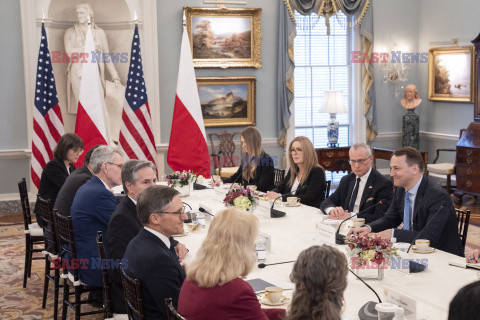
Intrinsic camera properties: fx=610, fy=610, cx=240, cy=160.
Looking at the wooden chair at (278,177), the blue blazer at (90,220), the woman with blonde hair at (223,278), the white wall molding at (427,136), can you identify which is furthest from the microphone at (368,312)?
the white wall molding at (427,136)

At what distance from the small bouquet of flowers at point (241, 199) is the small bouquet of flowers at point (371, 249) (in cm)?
167

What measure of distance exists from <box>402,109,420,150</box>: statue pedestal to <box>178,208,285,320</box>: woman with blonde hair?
8.55 metres

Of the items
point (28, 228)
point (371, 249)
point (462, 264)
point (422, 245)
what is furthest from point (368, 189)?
point (28, 228)

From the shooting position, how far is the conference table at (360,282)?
9.87 feet

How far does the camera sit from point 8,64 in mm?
8805

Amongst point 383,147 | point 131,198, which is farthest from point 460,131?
point 131,198

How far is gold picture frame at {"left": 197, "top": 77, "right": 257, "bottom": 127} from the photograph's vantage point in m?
9.81

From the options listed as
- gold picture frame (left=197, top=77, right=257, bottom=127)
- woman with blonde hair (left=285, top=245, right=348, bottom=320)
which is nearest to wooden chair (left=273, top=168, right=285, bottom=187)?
gold picture frame (left=197, top=77, right=257, bottom=127)

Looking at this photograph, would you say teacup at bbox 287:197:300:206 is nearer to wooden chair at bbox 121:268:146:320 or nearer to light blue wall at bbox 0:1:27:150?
wooden chair at bbox 121:268:146:320

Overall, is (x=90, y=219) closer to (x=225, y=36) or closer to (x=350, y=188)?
(x=350, y=188)

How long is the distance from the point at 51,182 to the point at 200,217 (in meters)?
1.87

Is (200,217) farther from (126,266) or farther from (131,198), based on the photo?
(126,266)

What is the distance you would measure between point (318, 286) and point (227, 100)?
312 inches

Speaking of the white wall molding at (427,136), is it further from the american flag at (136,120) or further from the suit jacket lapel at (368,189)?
the suit jacket lapel at (368,189)
